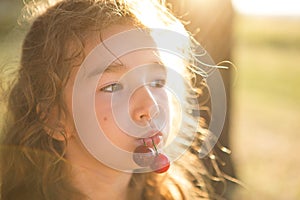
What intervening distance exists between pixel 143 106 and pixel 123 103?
7 cm

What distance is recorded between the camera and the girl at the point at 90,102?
226 centimetres

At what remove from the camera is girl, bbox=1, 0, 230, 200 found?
2258 mm

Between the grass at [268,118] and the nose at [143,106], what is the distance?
6.42ft

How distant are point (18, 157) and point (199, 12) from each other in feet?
5.10

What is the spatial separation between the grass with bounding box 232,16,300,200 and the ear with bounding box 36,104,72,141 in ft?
6.43

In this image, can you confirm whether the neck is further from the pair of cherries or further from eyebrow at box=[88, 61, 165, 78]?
eyebrow at box=[88, 61, 165, 78]

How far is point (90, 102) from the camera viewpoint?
229cm

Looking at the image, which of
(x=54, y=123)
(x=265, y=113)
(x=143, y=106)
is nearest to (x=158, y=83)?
(x=143, y=106)

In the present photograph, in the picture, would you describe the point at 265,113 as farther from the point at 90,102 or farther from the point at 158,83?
the point at 90,102

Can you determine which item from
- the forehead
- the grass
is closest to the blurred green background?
the grass

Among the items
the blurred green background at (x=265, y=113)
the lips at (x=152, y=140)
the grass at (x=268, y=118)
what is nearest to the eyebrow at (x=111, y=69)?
the lips at (x=152, y=140)

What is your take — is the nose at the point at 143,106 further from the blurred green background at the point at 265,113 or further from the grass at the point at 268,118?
the grass at the point at 268,118

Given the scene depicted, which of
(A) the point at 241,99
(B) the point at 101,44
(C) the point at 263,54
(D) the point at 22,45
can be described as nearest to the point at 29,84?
(D) the point at 22,45

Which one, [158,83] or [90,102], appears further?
[158,83]
